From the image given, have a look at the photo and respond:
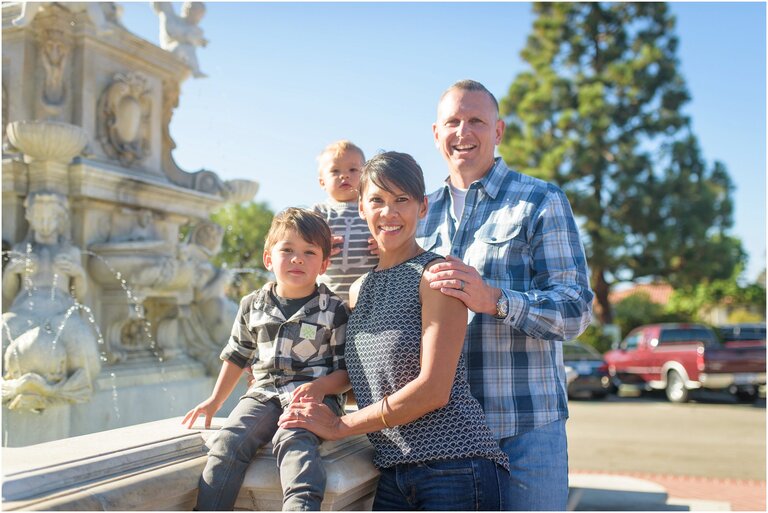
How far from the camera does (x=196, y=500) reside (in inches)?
88.7

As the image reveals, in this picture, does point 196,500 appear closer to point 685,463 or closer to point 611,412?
→ point 685,463

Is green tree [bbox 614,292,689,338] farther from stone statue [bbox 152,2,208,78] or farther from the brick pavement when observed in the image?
stone statue [bbox 152,2,208,78]

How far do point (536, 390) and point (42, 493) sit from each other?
154 centimetres

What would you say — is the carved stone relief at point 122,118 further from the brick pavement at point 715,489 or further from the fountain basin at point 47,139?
the brick pavement at point 715,489

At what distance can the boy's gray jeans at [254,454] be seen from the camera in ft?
6.87

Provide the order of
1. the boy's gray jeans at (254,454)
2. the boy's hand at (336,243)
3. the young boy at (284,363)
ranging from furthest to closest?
the boy's hand at (336,243) → the young boy at (284,363) → the boy's gray jeans at (254,454)

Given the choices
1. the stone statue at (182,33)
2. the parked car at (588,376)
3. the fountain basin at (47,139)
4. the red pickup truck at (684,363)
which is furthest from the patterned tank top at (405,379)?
the red pickup truck at (684,363)

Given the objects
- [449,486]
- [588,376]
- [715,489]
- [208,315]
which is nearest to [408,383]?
[449,486]

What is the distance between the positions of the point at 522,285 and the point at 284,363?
34.2 inches

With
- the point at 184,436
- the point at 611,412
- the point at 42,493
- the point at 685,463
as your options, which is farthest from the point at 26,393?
the point at 611,412

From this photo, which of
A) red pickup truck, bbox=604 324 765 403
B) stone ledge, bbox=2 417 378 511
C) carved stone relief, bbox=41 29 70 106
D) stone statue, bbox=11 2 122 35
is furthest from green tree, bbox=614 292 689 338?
stone ledge, bbox=2 417 378 511

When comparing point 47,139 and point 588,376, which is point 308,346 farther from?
point 588,376

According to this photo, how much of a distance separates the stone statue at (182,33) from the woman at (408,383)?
22.4 ft

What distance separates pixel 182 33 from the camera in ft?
28.1
